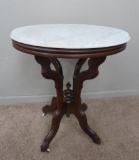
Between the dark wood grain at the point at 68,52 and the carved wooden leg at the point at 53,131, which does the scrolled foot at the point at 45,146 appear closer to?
the carved wooden leg at the point at 53,131

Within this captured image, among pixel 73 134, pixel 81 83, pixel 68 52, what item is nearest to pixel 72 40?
pixel 68 52

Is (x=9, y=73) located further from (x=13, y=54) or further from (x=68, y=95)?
(x=68, y=95)

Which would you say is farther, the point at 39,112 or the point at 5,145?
the point at 39,112

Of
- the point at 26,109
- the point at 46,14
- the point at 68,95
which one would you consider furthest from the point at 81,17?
the point at 26,109

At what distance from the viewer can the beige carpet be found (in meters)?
1.10

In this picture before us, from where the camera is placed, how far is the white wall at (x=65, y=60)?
4.11ft

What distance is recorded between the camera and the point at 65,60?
56.4 inches

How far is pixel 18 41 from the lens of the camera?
0.81 meters

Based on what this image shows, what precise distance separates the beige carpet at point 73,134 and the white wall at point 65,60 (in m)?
0.13

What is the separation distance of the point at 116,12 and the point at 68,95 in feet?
2.28

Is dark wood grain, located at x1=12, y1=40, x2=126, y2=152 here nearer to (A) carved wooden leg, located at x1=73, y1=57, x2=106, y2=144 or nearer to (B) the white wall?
(A) carved wooden leg, located at x1=73, y1=57, x2=106, y2=144

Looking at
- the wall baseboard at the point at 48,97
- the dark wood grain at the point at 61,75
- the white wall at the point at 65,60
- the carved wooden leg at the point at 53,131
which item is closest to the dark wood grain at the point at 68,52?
the dark wood grain at the point at 61,75

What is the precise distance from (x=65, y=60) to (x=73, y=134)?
556 mm

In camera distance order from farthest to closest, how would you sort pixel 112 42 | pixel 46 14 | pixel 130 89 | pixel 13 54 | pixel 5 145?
pixel 130 89 → pixel 13 54 → pixel 46 14 → pixel 5 145 → pixel 112 42
